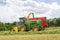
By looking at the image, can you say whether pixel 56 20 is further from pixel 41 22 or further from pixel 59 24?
pixel 41 22

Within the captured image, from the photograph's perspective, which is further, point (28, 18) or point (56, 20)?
point (56, 20)

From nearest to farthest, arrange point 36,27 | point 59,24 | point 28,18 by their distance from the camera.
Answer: point 36,27, point 28,18, point 59,24

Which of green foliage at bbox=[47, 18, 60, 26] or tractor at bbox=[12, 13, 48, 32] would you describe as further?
green foliage at bbox=[47, 18, 60, 26]

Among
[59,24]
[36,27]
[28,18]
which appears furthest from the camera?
[59,24]

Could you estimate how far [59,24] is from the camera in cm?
5459

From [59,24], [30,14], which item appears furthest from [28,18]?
[59,24]

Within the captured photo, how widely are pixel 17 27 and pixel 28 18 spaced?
2.12 m

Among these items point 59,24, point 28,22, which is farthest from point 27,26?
point 59,24

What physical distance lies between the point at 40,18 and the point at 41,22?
0.67m

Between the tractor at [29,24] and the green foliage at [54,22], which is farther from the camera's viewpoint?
the green foliage at [54,22]

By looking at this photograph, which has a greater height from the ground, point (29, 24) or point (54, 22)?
point (29, 24)

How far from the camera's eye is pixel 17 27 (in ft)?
109

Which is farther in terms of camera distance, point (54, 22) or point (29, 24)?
point (54, 22)

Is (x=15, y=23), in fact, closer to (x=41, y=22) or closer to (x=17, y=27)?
(x=17, y=27)
